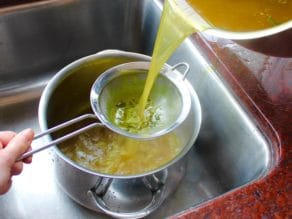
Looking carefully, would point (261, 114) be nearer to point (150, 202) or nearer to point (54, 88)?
point (150, 202)

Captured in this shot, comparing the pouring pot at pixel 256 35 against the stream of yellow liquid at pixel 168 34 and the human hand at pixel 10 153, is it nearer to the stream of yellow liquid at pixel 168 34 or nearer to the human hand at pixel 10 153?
the stream of yellow liquid at pixel 168 34

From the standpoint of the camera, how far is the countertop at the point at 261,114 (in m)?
0.58

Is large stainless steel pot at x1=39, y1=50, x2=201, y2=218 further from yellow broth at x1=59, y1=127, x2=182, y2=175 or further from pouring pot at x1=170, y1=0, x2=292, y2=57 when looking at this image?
pouring pot at x1=170, y1=0, x2=292, y2=57

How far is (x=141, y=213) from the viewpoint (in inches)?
28.7

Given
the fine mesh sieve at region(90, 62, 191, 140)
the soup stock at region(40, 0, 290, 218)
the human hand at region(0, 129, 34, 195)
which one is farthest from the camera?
the fine mesh sieve at region(90, 62, 191, 140)

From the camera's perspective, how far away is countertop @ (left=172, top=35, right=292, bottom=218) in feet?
1.90

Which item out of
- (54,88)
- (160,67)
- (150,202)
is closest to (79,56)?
(54,88)

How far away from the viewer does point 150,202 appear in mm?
765

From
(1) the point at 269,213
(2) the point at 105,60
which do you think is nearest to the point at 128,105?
(2) the point at 105,60

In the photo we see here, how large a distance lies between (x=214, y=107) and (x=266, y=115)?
5.1 inches

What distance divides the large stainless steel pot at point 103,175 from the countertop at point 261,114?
0.31 ft

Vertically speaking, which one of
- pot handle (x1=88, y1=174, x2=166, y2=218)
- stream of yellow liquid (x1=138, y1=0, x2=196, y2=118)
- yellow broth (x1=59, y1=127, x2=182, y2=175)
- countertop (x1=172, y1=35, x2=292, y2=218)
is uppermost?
stream of yellow liquid (x1=138, y1=0, x2=196, y2=118)

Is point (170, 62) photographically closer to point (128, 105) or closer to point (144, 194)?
point (128, 105)

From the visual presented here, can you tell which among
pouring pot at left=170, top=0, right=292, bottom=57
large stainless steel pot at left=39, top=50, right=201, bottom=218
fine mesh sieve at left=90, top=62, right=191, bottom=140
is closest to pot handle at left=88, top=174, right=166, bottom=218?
large stainless steel pot at left=39, top=50, right=201, bottom=218
